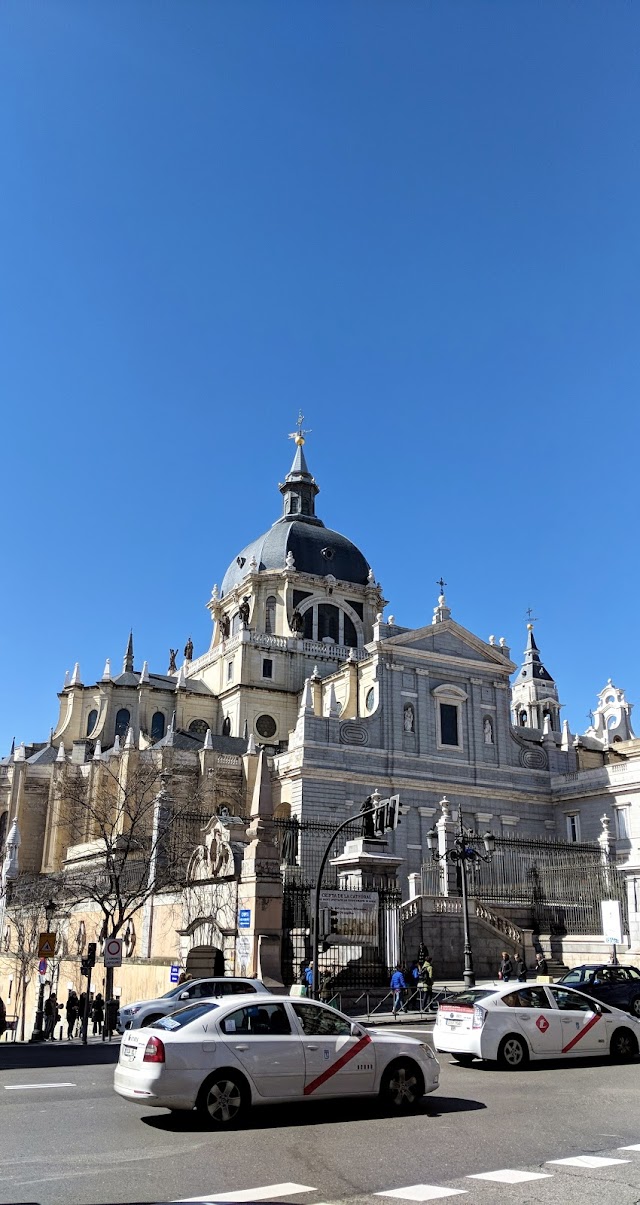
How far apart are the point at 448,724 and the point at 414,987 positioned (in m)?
27.8

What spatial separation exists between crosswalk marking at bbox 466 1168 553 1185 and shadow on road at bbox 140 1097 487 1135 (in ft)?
8.21

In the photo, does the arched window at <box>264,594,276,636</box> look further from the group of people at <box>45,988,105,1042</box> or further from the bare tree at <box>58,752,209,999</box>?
the group of people at <box>45,988,105,1042</box>

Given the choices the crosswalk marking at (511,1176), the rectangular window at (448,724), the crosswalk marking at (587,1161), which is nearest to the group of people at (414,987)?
the crosswalk marking at (587,1161)

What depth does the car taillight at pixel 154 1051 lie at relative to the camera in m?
10.1

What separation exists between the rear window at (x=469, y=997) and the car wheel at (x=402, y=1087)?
366cm

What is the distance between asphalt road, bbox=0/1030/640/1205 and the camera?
25.0 ft

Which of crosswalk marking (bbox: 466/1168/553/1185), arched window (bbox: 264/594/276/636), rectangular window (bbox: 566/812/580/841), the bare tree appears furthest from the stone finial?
crosswalk marking (bbox: 466/1168/553/1185)

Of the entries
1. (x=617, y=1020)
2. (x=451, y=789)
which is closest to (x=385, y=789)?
(x=451, y=789)

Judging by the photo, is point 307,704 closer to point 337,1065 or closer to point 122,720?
point 122,720

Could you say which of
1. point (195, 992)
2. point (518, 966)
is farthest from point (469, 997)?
point (518, 966)

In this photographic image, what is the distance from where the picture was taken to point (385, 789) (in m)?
49.8

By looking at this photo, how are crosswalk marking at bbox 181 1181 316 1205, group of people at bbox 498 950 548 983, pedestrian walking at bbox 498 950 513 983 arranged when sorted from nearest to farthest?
crosswalk marking at bbox 181 1181 316 1205, pedestrian walking at bbox 498 950 513 983, group of people at bbox 498 950 548 983

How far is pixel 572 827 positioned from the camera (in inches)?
2093

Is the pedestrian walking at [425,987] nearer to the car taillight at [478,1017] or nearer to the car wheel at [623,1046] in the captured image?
the car wheel at [623,1046]
